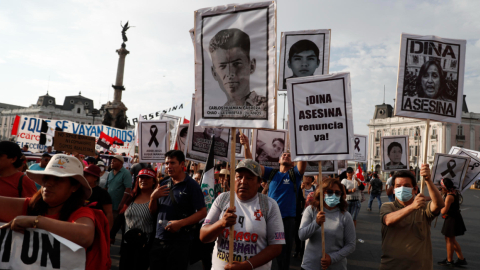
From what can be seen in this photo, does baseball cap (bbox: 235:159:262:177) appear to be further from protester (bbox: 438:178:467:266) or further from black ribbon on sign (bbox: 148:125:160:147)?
black ribbon on sign (bbox: 148:125:160:147)

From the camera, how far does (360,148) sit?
45.5ft

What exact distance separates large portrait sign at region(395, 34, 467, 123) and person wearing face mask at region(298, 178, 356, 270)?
1.57 metres

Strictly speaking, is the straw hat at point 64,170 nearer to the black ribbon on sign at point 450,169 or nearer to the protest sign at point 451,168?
the protest sign at point 451,168

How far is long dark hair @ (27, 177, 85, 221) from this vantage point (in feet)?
7.82

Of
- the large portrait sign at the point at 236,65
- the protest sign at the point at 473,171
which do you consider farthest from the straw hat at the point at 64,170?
the protest sign at the point at 473,171

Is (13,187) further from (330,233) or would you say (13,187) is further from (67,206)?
(330,233)

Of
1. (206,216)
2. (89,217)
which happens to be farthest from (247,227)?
(89,217)

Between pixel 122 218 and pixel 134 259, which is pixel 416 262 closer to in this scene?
pixel 134 259

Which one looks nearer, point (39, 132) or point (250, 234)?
point (250, 234)

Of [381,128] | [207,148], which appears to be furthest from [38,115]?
[207,148]

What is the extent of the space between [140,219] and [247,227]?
183 centimetres

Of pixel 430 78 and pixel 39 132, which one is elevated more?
pixel 430 78

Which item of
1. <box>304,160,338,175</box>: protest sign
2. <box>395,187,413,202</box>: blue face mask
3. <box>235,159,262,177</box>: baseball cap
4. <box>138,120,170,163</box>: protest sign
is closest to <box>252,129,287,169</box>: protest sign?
<box>304,160,338,175</box>: protest sign

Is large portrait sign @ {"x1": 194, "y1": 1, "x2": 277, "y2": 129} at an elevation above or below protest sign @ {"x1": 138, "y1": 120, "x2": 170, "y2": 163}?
above
